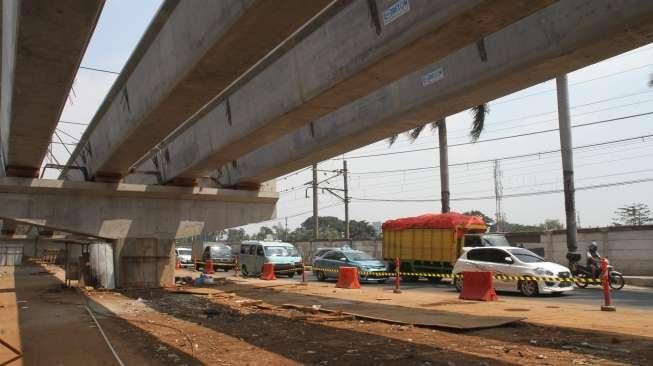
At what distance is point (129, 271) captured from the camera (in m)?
20.7

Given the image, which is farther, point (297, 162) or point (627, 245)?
point (627, 245)

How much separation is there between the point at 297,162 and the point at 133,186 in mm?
6337

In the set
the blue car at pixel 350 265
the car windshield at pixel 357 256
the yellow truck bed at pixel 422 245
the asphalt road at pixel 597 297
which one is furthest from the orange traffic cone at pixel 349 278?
the yellow truck bed at pixel 422 245

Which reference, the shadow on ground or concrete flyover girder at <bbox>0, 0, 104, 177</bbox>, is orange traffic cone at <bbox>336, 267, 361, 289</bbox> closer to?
the shadow on ground

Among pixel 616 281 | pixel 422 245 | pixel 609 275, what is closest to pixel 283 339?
pixel 609 275

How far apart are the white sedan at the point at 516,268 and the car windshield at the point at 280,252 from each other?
40.2 feet

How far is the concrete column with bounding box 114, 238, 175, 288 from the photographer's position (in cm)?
2044

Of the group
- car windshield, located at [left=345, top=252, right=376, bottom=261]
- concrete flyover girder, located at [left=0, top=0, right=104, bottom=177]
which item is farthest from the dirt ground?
car windshield, located at [left=345, top=252, right=376, bottom=261]

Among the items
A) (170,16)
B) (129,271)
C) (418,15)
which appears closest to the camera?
(418,15)

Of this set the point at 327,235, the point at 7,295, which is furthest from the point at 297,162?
the point at 327,235

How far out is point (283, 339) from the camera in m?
9.88

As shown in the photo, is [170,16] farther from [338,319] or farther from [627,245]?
[627,245]

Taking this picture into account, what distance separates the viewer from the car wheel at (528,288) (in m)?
17.4

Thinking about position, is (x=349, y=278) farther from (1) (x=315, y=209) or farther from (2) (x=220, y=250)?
(1) (x=315, y=209)
